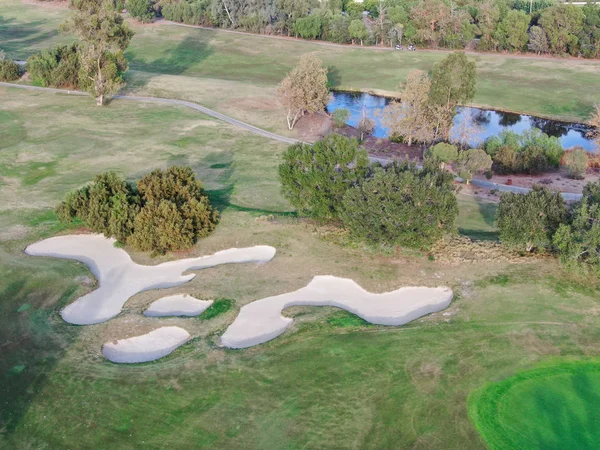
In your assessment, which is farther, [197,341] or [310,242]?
[310,242]

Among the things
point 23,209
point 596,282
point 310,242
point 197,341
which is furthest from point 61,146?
point 596,282

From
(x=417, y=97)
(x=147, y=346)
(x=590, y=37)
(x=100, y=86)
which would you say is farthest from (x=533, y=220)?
(x=590, y=37)

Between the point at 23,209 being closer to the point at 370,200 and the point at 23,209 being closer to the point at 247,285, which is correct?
the point at 247,285

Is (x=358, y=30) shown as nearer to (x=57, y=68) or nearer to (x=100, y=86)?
(x=57, y=68)

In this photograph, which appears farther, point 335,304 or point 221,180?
point 221,180

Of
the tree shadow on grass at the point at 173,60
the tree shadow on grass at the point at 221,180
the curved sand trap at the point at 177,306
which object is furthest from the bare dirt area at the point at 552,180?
the tree shadow on grass at the point at 173,60

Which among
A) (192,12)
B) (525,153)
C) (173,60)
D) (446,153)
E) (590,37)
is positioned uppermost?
(192,12)

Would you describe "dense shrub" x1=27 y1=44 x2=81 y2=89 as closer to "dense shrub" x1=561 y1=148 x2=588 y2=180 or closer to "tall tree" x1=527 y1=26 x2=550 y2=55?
"dense shrub" x1=561 y1=148 x2=588 y2=180
